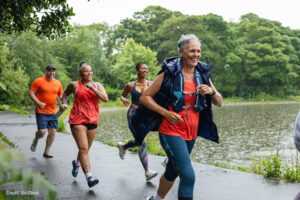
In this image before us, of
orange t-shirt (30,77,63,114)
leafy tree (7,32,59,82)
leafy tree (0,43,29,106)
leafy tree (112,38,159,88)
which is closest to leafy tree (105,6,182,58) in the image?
leafy tree (112,38,159,88)

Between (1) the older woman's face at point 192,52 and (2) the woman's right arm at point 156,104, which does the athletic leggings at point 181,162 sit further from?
(1) the older woman's face at point 192,52

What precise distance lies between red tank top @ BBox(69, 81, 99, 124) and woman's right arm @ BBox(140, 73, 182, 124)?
2221mm

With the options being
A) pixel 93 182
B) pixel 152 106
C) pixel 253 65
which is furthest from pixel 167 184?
pixel 253 65

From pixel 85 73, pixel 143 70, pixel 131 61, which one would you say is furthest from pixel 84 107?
pixel 131 61

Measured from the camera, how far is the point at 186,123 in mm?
4156

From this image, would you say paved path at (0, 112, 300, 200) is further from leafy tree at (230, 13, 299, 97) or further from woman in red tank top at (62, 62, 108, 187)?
leafy tree at (230, 13, 299, 97)

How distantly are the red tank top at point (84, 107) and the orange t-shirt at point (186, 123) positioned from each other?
233cm


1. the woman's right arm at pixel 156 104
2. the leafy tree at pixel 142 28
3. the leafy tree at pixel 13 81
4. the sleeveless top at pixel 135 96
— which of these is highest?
the leafy tree at pixel 142 28

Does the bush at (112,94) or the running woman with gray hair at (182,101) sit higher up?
the running woman with gray hair at (182,101)

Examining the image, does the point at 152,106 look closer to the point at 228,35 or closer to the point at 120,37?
the point at 228,35

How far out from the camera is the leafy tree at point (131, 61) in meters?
55.7

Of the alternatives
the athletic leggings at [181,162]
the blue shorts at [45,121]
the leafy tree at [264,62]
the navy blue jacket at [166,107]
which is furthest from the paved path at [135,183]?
the leafy tree at [264,62]

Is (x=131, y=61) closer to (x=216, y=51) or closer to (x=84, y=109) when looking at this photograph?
(x=216, y=51)

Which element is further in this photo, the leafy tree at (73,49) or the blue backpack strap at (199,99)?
the leafy tree at (73,49)
